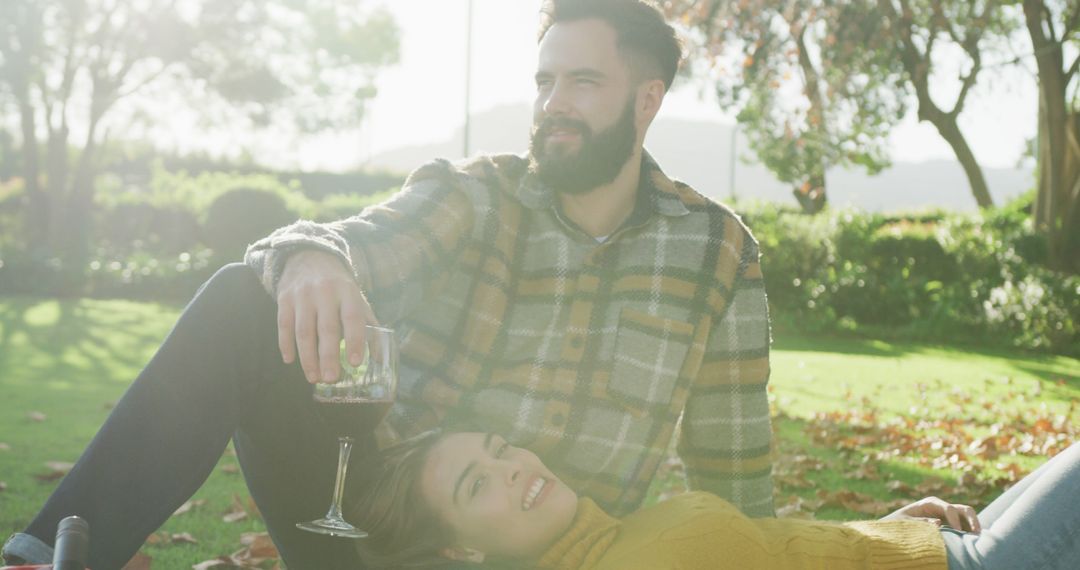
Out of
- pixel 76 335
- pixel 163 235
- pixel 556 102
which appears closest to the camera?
pixel 556 102

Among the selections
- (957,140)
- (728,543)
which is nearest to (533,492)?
(728,543)

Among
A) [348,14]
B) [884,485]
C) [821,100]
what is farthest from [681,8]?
[348,14]

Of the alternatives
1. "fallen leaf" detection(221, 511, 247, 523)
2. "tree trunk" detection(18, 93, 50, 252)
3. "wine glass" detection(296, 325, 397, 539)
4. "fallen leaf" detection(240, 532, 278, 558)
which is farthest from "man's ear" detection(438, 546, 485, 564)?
"tree trunk" detection(18, 93, 50, 252)

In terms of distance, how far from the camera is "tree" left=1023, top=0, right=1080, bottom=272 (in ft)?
54.3

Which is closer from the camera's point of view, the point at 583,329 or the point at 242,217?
the point at 583,329

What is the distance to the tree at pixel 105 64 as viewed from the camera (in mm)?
25031

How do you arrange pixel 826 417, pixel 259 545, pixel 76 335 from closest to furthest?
pixel 259 545, pixel 826 417, pixel 76 335

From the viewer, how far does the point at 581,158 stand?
3.60m

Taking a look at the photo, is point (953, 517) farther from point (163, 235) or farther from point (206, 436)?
point (163, 235)

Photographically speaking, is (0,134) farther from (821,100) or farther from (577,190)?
(577,190)

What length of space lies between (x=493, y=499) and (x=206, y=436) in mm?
810

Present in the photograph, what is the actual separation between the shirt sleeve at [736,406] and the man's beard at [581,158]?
525 mm

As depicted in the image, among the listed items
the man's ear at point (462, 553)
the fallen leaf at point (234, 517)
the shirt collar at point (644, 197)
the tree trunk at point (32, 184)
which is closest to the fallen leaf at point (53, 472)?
the fallen leaf at point (234, 517)

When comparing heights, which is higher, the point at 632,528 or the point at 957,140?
the point at 957,140
